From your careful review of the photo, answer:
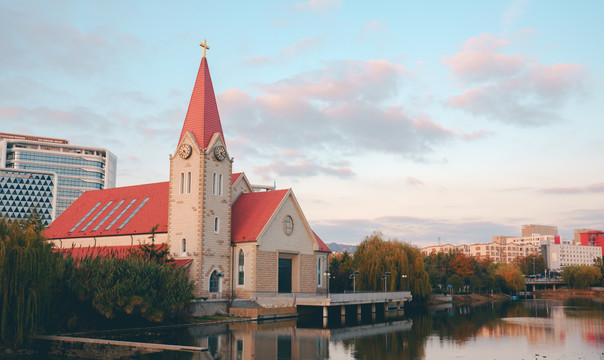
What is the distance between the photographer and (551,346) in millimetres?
31297

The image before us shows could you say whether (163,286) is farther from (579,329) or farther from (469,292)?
(469,292)

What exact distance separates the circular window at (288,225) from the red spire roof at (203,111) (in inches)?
376

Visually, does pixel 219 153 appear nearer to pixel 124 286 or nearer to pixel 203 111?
pixel 203 111

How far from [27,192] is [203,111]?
9363 cm

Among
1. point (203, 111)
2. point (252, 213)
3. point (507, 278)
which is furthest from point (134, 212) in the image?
point (507, 278)

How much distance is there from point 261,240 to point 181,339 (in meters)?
18.5

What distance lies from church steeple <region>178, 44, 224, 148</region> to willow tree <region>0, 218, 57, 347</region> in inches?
855

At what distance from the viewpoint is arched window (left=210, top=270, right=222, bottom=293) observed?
47.1 m

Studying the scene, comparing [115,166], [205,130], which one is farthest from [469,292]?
[115,166]

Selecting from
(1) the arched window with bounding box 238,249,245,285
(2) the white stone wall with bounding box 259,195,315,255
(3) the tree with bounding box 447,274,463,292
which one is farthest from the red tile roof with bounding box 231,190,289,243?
(3) the tree with bounding box 447,274,463,292

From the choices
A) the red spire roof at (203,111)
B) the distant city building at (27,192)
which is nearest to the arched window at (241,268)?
the red spire roof at (203,111)

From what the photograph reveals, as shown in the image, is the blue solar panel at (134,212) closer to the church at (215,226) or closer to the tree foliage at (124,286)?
the church at (215,226)

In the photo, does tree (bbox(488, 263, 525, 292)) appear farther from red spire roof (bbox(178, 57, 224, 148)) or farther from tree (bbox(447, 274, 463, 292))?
red spire roof (bbox(178, 57, 224, 148))

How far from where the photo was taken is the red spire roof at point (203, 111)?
1914 inches
